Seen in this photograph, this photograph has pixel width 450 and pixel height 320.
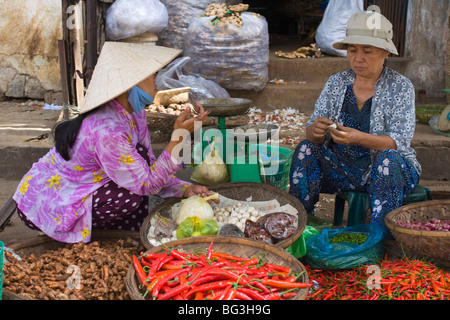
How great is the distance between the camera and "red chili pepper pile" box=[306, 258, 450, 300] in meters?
2.24

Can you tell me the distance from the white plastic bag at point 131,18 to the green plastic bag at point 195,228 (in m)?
3.00

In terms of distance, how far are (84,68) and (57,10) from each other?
1.28m

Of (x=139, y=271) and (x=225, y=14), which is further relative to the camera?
(x=225, y=14)

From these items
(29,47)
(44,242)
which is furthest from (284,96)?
(44,242)

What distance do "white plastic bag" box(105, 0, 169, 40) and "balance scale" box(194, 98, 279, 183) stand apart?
1.91 m

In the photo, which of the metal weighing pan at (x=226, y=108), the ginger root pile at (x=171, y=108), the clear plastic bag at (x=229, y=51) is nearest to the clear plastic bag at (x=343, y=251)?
the metal weighing pan at (x=226, y=108)

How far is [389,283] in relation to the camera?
7.45ft

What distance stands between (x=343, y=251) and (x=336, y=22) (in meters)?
3.90

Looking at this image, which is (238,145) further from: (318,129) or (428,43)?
(428,43)

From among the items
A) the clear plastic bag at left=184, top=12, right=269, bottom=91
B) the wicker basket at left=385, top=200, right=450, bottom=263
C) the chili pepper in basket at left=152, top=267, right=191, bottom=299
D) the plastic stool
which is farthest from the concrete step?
the chili pepper in basket at left=152, top=267, right=191, bottom=299

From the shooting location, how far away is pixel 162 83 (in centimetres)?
493

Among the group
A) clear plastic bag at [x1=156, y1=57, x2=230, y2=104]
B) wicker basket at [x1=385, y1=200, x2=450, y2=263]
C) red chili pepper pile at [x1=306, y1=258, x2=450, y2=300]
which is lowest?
red chili pepper pile at [x1=306, y1=258, x2=450, y2=300]

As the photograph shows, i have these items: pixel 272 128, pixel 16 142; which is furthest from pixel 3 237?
pixel 272 128

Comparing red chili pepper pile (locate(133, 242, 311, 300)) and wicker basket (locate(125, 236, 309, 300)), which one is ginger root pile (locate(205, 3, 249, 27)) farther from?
red chili pepper pile (locate(133, 242, 311, 300))
